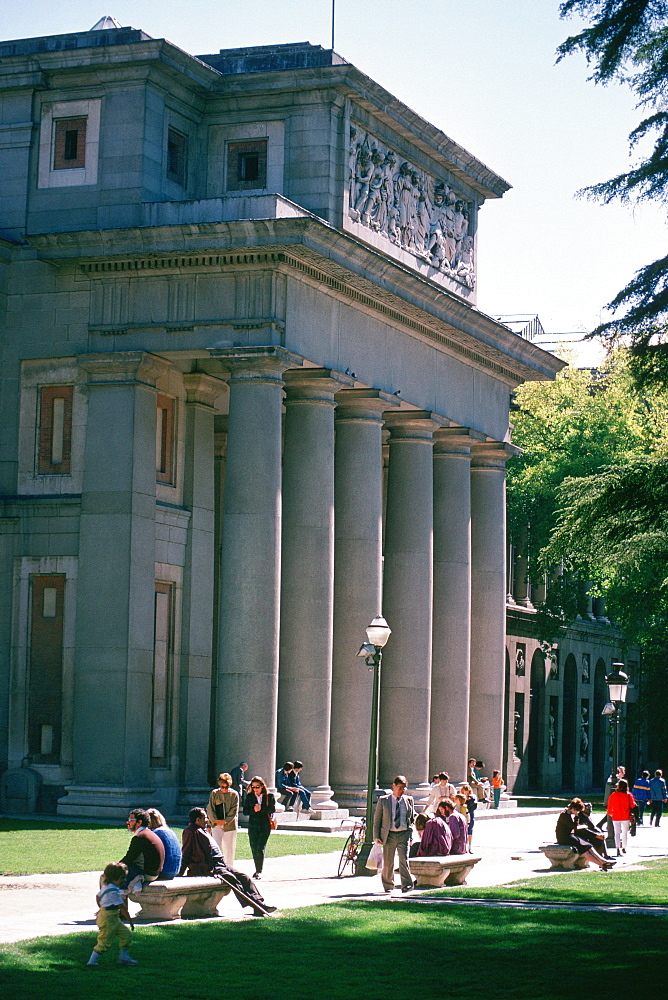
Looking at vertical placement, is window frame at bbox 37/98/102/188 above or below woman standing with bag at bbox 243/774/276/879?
above

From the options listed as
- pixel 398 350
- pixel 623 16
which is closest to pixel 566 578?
pixel 398 350

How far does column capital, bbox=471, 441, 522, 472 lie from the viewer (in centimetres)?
5588

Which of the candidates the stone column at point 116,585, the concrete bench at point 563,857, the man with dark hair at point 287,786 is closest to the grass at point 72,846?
the man with dark hair at point 287,786

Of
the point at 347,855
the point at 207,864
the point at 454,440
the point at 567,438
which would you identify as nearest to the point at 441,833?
the point at 347,855

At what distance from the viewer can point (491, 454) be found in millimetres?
56219

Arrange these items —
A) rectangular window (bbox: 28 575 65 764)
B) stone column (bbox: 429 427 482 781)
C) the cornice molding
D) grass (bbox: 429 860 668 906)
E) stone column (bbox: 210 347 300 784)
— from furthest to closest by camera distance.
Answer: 1. stone column (bbox: 429 427 482 781)
2. rectangular window (bbox: 28 575 65 764)
3. the cornice molding
4. stone column (bbox: 210 347 300 784)
5. grass (bbox: 429 860 668 906)

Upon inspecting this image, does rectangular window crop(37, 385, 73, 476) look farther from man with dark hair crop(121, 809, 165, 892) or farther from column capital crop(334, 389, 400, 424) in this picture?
man with dark hair crop(121, 809, 165, 892)

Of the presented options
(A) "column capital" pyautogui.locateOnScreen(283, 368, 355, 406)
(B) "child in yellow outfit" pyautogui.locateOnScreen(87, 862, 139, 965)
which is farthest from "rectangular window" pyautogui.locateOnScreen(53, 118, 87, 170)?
(B) "child in yellow outfit" pyautogui.locateOnScreen(87, 862, 139, 965)

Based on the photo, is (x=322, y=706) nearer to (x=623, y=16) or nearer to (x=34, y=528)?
(x=34, y=528)

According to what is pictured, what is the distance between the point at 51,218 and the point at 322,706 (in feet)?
46.9

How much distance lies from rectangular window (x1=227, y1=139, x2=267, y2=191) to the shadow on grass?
26002 mm

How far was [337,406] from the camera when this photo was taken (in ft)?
154

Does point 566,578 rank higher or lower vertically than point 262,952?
higher

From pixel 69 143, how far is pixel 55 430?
7.56 meters
